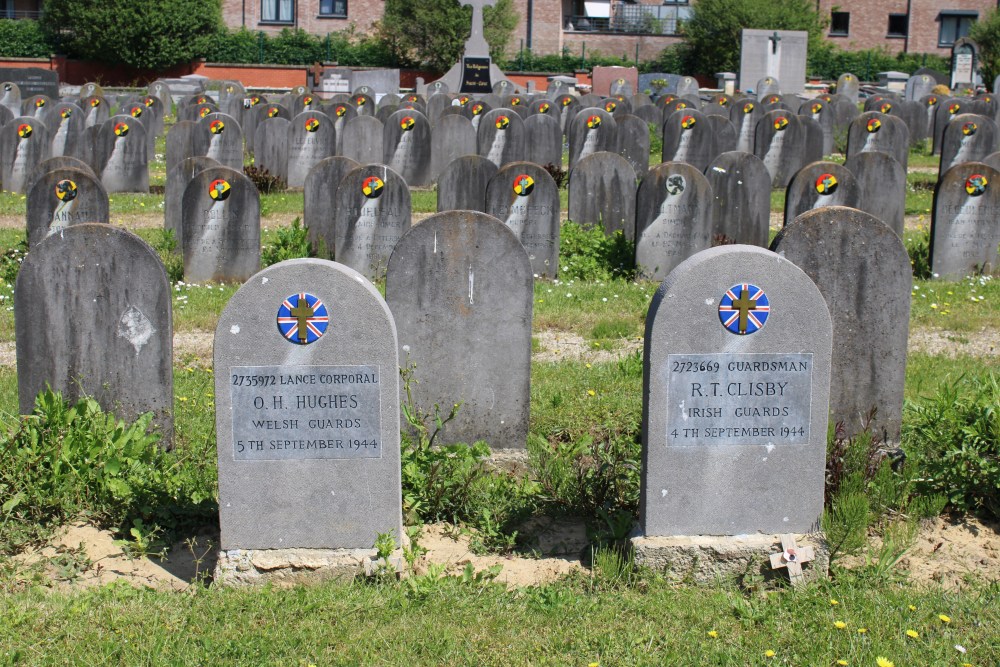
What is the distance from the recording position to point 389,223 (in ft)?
A: 36.1

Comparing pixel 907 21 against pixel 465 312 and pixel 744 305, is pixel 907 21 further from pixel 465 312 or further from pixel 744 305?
pixel 744 305

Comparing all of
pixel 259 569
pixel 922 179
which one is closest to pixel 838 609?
pixel 259 569

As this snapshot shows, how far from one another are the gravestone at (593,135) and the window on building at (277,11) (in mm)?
34138

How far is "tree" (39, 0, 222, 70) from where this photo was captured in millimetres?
39562

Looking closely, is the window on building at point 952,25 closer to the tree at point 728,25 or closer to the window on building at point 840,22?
the window on building at point 840,22

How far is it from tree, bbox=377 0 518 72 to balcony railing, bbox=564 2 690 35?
8.14 meters

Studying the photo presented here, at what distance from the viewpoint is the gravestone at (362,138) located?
57.0 ft

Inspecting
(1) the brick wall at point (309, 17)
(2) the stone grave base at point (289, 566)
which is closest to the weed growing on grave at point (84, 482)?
(2) the stone grave base at point (289, 566)

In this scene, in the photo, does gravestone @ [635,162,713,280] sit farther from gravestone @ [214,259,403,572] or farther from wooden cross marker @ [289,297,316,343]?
wooden cross marker @ [289,297,316,343]

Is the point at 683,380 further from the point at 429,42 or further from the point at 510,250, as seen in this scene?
the point at 429,42

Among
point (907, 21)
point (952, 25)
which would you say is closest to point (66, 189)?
point (907, 21)

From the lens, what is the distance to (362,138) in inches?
688

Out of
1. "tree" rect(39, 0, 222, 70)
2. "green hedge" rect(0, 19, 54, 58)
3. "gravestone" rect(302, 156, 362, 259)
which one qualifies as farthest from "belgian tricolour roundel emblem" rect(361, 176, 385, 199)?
"green hedge" rect(0, 19, 54, 58)

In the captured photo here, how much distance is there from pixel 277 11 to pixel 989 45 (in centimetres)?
2881
